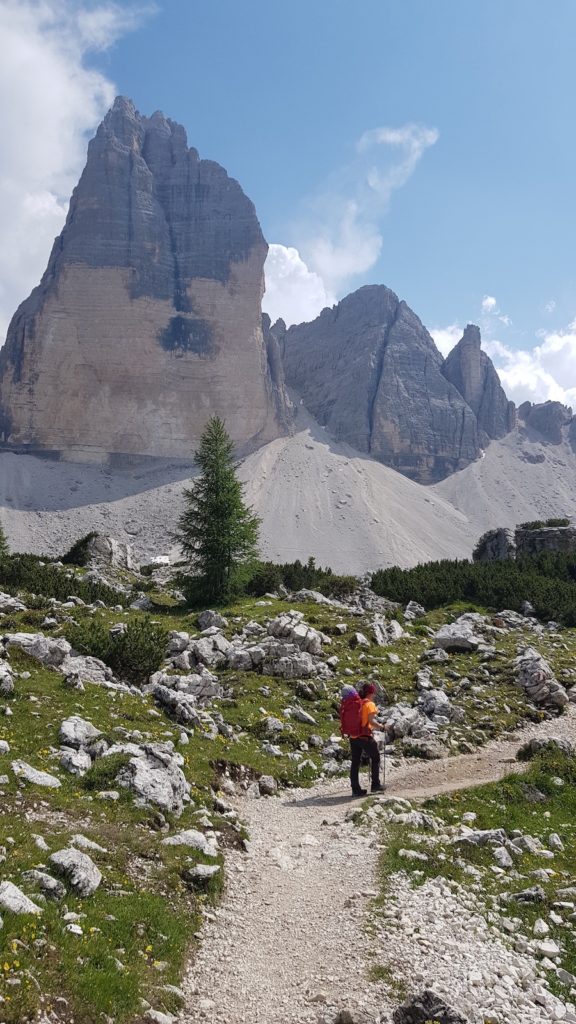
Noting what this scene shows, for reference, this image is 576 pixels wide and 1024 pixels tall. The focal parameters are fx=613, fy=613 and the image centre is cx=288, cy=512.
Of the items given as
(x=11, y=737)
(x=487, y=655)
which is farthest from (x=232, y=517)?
(x=11, y=737)

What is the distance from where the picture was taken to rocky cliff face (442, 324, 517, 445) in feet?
632

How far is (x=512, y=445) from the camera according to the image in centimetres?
18800

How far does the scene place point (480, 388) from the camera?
7741 inches

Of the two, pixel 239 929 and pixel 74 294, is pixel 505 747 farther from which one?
pixel 74 294

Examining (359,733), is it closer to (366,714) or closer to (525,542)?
(366,714)

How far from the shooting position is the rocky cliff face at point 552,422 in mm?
193125

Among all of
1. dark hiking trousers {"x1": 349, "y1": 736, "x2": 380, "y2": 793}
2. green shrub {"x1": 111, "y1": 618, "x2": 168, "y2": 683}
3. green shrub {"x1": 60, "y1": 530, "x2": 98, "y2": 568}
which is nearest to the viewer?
dark hiking trousers {"x1": 349, "y1": 736, "x2": 380, "y2": 793}

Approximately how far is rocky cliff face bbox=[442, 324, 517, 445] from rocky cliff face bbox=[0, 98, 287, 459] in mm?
66341

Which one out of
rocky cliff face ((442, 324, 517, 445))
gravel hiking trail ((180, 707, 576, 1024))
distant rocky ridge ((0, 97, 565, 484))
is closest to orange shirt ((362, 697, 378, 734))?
gravel hiking trail ((180, 707, 576, 1024))

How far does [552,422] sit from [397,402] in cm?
5404

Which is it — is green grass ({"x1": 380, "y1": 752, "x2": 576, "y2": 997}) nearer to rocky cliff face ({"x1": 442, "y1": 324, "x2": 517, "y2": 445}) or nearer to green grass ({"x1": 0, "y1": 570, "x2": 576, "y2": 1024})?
green grass ({"x1": 0, "y1": 570, "x2": 576, "y2": 1024})

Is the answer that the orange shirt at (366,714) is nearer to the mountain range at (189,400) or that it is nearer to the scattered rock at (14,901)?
the scattered rock at (14,901)

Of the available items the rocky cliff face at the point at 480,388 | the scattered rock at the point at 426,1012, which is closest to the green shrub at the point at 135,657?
the scattered rock at the point at 426,1012

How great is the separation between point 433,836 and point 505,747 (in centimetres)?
669
